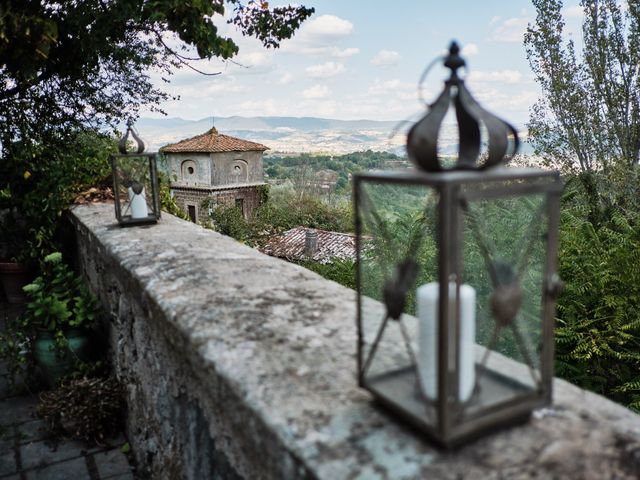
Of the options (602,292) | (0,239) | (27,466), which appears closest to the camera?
(27,466)

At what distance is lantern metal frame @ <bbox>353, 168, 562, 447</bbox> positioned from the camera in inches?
29.7

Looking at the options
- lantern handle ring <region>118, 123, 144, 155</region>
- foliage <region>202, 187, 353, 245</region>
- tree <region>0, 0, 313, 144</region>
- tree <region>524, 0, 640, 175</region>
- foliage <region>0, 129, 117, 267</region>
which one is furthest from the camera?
foliage <region>202, 187, 353, 245</region>

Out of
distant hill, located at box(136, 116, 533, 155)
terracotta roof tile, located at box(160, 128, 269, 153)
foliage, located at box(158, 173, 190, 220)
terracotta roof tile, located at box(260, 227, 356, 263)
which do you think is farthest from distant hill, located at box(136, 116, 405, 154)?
terracotta roof tile, located at box(260, 227, 356, 263)

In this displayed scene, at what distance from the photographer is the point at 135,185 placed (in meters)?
3.13

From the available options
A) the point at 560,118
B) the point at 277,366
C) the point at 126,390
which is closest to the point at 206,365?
the point at 277,366

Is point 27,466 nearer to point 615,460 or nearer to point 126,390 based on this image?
point 126,390

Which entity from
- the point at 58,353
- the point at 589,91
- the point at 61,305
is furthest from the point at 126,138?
the point at 589,91

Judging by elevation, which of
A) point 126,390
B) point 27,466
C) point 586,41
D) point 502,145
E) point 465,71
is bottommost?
point 27,466

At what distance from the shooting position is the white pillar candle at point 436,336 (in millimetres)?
837

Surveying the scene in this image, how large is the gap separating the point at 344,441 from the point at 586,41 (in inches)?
389

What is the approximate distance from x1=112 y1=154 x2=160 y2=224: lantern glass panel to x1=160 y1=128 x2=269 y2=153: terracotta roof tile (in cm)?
2075

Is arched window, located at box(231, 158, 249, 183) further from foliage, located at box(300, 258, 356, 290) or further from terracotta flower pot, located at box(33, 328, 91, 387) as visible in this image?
terracotta flower pot, located at box(33, 328, 91, 387)

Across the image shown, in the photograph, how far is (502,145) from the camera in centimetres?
90

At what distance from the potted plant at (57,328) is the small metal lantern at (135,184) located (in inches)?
18.7
